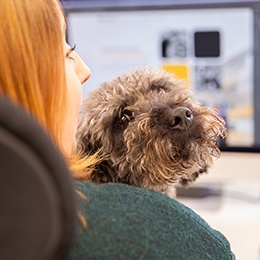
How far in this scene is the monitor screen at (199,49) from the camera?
152 centimetres

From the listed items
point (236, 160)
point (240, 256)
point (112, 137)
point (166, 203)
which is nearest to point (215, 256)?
point (166, 203)

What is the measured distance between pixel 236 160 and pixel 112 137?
0.62 meters

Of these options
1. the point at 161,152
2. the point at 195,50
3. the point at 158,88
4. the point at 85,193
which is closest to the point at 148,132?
the point at 161,152

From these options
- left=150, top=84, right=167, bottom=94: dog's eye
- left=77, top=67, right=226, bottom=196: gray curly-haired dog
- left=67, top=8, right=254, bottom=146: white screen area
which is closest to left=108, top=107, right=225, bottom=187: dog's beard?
left=77, top=67, right=226, bottom=196: gray curly-haired dog

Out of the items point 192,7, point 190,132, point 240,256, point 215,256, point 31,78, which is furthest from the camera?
point 192,7

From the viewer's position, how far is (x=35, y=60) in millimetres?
587

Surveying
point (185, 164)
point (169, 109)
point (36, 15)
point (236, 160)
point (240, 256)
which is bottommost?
point (240, 256)

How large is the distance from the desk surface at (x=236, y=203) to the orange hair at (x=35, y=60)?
801mm

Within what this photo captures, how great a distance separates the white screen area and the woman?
880 millimetres

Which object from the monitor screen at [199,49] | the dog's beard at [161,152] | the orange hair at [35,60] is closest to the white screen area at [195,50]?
the monitor screen at [199,49]

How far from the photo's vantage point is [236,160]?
160 centimetres

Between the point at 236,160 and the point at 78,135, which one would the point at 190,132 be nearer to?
the point at 78,135

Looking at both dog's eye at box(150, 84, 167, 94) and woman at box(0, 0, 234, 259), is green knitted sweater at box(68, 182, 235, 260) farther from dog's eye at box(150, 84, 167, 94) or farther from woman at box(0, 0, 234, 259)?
dog's eye at box(150, 84, 167, 94)

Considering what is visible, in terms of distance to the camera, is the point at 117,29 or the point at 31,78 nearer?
the point at 31,78
